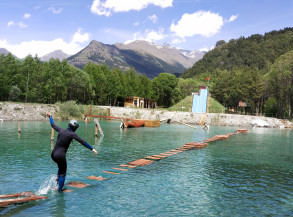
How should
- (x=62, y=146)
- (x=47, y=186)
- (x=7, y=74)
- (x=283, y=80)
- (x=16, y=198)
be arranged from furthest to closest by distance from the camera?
1. (x=283, y=80)
2. (x=7, y=74)
3. (x=47, y=186)
4. (x=62, y=146)
5. (x=16, y=198)

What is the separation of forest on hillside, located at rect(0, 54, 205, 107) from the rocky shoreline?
12.1 m

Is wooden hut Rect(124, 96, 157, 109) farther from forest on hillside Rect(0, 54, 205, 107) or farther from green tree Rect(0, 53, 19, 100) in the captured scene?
green tree Rect(0, 53, 19, 100)

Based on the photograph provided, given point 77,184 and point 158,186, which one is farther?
point 158,186

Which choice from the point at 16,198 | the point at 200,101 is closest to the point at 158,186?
the point at 16,198

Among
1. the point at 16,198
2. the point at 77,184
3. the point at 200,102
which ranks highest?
the point at 200,102

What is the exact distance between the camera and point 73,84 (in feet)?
288

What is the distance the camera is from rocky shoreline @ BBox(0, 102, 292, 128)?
5839 centimetres

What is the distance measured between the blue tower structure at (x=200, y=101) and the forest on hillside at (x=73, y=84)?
28626 millimetres

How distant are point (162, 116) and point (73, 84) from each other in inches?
1301

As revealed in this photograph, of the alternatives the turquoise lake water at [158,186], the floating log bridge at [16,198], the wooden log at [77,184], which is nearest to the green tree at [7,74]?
the turquoise lake water at [158,186]

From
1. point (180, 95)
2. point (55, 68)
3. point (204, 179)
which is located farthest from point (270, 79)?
point (204, 179)

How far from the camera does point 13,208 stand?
30.5ft

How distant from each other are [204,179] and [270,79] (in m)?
71.4

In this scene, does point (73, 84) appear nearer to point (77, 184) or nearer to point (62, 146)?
point (77, 184)
